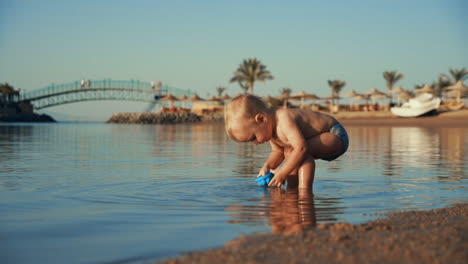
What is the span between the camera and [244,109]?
459 cm

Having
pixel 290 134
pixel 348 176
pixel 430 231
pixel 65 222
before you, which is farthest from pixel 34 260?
pixel 348 176

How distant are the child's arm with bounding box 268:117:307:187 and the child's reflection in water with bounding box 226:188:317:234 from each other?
6.7 inches

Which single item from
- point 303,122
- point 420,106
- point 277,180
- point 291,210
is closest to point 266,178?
point 277,180

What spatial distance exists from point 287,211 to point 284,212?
0.05 m

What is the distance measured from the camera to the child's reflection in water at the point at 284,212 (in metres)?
3.31

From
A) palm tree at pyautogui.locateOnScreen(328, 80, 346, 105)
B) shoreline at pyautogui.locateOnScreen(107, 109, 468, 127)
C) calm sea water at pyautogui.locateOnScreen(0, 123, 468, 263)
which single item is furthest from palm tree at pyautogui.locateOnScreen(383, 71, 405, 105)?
calm sea water at pyautogui.locateOnScreen(0, 123, 468, 263)

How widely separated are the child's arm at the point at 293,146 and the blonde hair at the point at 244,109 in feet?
0.67

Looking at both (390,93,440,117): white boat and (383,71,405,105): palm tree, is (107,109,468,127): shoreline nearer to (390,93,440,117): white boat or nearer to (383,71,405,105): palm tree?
(390,93,440,117): white boat

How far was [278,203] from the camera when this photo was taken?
13.9ft

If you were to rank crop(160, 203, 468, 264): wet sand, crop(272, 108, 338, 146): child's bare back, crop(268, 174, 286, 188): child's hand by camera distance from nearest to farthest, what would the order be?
crop(160, 203, 468, 264): wet sand → crop(268, 174, 286, 188): child's hand → crop(272, 108, 338, 146): child's bare back

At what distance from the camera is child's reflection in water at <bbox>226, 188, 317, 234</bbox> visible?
3314 millimetres

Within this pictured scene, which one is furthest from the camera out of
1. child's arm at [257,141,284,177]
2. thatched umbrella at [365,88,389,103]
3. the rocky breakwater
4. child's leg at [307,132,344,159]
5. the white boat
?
the rocky breakwater

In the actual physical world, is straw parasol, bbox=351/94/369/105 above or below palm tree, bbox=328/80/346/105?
below

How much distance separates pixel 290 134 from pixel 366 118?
144ft
